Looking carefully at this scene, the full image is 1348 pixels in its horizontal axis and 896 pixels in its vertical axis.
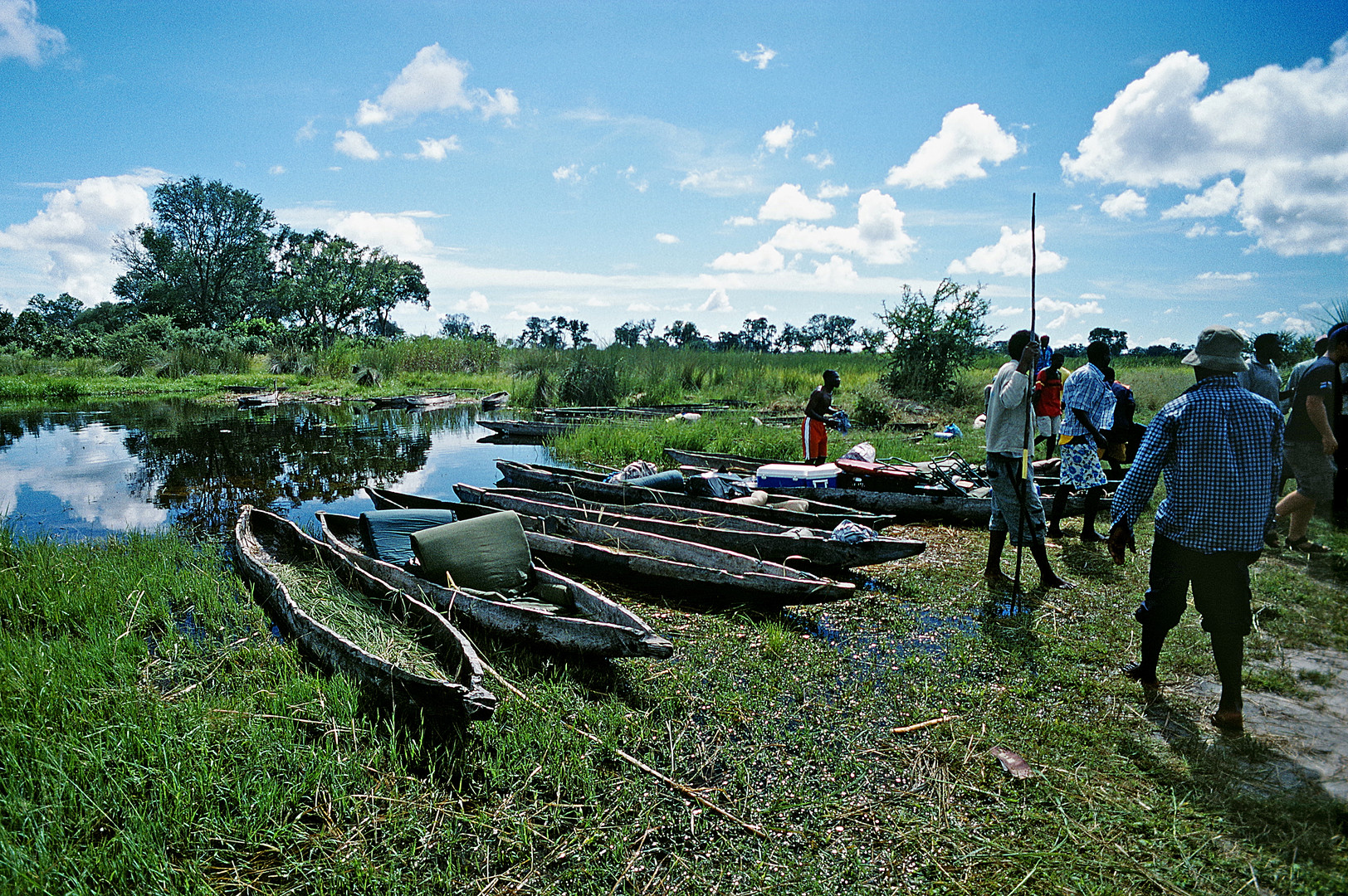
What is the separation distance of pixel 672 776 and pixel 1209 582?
2843 mm

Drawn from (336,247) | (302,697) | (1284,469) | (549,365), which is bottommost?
(302,697)

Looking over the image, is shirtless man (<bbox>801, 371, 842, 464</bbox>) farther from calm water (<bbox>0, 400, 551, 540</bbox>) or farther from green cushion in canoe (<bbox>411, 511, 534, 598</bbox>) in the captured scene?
calm water (<bbox>0, 400, 551, 540</bbox>)

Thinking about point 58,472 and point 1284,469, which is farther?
point 58,472

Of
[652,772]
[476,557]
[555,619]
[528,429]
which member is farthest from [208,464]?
[652,772]

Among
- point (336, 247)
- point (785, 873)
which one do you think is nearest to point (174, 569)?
point (785, 873)

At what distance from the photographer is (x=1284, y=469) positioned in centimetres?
555

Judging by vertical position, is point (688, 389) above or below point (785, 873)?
above

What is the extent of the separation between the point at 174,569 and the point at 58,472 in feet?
27.7

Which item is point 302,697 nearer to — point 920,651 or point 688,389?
point 920,651

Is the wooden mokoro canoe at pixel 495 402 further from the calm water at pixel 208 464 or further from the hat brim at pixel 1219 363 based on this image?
the hat brim at pixel 1219 363

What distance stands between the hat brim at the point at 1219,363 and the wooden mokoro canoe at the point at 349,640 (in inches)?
154

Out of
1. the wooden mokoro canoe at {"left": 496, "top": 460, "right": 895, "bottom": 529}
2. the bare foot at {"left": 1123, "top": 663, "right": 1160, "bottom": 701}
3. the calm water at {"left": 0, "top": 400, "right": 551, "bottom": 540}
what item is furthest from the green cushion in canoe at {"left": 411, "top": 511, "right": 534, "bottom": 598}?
the calm water at {"left": 0, "top": 400, "right": 551, "bottom": 540}

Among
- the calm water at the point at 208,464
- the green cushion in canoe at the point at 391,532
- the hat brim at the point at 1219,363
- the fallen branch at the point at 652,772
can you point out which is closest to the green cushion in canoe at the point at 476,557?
the green cushion in canoe at the point at 391,532

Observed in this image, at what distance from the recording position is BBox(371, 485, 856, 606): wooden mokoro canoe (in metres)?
4.73
